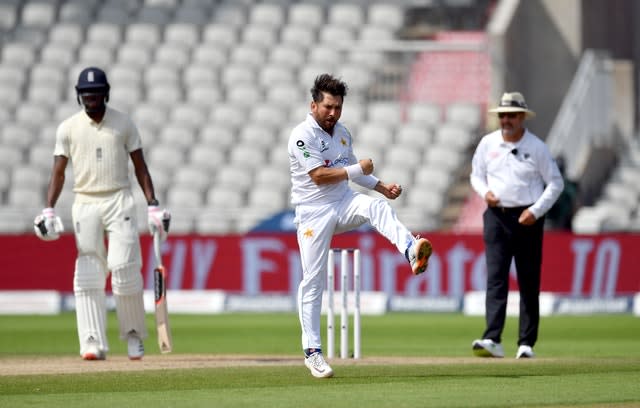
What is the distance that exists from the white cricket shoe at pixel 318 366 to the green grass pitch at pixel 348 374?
8 centimetres

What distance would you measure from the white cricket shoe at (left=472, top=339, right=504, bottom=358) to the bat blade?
2244 millimetres

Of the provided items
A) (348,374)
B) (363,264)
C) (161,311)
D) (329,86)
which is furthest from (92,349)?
(363,264)

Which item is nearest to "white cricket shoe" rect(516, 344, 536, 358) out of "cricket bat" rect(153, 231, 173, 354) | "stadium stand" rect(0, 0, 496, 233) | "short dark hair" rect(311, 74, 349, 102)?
"cricket bat" rect(153, 231, 173, 354)

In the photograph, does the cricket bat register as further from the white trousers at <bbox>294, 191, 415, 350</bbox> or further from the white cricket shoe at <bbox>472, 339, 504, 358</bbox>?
the white cricket shoe at <bbox>472, 339, 504, 358</bbox>

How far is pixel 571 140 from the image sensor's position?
23.3 m

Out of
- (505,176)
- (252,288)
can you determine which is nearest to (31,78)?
(252,288)

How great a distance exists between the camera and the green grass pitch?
7.83 m

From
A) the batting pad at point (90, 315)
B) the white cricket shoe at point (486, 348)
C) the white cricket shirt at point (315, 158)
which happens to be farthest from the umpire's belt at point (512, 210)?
the batting pad at point (90, 315)

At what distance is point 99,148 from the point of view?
34.9 feet

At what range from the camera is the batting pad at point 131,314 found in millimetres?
10742

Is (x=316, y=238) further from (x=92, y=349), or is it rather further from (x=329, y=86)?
(x=92, y=349)

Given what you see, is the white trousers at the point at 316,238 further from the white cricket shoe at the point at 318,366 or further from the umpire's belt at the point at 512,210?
the umpire's belt at the point at 512,210

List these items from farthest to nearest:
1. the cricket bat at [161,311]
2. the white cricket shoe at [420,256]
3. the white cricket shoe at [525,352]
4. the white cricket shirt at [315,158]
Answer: the white cricket shoe at [525,352] → the cricket bat at [161,311] → the white cricket shirt at [315,158] → the white cricket shoe at [420,256]

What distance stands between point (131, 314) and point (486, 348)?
8.51ft
